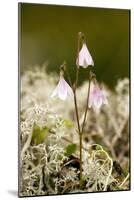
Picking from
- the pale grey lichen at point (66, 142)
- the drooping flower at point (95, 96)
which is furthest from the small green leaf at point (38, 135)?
the drooping flower at point (95, 96)

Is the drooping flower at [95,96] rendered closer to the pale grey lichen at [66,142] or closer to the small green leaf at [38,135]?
the pale grey lichen at [66,142]

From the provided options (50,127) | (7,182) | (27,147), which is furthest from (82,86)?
(7,182)

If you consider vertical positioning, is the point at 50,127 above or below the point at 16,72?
below

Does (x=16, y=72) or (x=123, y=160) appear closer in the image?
(x=16, y=72)

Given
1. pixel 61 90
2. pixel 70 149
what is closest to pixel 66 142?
pixel 70 149

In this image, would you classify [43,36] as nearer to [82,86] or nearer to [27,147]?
[82,86]

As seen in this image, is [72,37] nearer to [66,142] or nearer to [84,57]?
[84,57]

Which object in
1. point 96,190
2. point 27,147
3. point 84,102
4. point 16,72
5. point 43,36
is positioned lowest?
point 96,190
